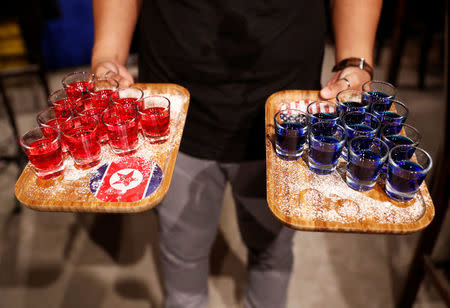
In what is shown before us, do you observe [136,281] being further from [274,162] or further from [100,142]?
[274,162]

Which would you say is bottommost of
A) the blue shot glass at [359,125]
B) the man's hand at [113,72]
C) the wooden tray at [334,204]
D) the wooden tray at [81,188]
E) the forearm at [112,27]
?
the wooden tray at [334,204]

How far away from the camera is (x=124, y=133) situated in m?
0.97

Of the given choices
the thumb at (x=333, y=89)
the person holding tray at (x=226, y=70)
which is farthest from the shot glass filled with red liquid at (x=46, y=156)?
the thumb at (x=333, y=89)

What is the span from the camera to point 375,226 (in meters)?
0.81

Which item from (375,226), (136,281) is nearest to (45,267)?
(136,281)

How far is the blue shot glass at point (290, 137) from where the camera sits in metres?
0.95

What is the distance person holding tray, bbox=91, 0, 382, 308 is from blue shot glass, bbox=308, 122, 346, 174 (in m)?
0.19

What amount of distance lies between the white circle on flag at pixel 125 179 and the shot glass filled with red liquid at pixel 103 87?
1.02 feet

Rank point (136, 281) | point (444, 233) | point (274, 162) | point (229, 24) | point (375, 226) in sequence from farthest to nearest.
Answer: point (444, 233) → point (136, 281) → point (229, 24) → point (274, 162) → point (375, 226)

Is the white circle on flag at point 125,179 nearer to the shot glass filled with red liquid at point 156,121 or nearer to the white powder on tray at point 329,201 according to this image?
the shot glass filled with red liquid at point 156,121

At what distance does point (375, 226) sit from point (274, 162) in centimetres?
29

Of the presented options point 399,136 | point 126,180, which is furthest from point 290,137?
point 126,180

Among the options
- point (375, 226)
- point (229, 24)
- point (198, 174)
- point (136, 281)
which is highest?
point (229, 24)

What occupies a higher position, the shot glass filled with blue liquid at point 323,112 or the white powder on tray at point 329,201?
the shot glass filled with blue liquid at point 323,112
